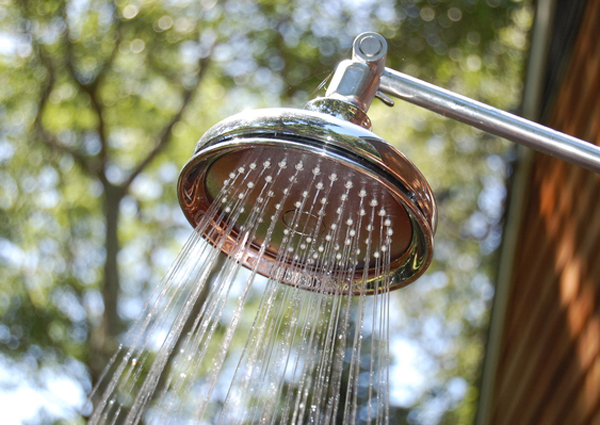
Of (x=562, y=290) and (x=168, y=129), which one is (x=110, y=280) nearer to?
(x=168, y=129)

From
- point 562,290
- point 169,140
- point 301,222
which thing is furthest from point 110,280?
point 301,222

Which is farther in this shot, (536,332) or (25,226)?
(25,226)

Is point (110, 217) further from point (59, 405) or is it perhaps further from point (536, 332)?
Answer: point (536, 332)

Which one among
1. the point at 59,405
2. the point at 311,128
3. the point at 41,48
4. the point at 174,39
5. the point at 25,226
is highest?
the point at 174,39

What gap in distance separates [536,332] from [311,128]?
1.75 meters

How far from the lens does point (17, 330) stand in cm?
390

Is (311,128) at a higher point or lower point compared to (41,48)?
A: lower

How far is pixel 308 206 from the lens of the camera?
798mm

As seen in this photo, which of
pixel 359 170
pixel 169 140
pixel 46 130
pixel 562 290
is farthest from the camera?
pixel 169 140

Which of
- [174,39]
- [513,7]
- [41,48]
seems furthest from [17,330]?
[513,7]

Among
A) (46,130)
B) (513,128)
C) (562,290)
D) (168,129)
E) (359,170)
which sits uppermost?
(168,129)

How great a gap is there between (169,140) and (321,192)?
323 centimetres

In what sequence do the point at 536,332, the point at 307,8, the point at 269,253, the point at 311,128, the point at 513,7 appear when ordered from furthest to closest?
the point at 307,8
the point at 513,7
the point at 536,332
the point at 269,253
the point at 311,128

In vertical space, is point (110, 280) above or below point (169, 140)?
below
